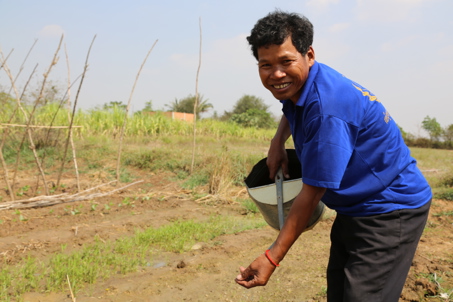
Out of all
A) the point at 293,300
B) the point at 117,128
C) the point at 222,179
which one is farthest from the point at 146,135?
the point at 293,300

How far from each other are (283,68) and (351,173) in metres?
0.45

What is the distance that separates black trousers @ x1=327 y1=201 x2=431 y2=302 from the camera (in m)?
1.57

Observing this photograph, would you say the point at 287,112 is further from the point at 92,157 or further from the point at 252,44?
the point at 92,157

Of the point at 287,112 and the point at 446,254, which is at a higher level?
the point at 287,112

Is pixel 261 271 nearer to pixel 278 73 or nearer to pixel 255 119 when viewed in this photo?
pixel 278 73

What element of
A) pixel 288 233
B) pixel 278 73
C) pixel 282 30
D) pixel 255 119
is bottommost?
pixel 288 233

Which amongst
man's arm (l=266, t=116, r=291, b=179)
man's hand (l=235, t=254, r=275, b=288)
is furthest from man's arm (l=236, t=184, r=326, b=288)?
man's arm (l=266, t=116, r=291, b=179)

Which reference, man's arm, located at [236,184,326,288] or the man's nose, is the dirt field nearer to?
man's arm, located at [236,184,326,288]

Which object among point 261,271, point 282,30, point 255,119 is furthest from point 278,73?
point 255,119

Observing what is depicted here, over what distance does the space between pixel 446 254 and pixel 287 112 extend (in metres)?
2.87

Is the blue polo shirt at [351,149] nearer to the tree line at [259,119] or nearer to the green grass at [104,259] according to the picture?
the green grass at [104,259]

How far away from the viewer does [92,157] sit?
929 centimetres

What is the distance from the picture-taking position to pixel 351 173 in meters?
1.52

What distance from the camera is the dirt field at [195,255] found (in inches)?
123
